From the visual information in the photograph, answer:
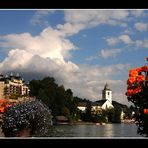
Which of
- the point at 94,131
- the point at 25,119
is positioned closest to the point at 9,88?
the point at 94,131

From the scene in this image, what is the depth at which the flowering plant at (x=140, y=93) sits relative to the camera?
16.3 feet

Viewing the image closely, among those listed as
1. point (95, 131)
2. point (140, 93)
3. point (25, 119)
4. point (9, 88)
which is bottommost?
point (95, 131)

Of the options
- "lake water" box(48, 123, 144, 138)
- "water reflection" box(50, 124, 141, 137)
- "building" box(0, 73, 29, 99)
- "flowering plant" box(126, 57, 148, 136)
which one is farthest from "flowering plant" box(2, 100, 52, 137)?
"water reflection" box(50, 124, 141, 137)

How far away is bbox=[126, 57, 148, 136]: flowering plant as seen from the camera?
4977mm

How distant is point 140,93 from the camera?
16.5 ft

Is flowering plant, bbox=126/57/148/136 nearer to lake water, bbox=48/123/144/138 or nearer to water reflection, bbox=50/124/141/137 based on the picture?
lake water, bbox=48/123/144/138

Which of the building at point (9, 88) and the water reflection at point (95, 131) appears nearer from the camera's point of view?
the building at point (9, 88)

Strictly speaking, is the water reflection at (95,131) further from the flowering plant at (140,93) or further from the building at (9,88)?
the flowering plant at (140,93)

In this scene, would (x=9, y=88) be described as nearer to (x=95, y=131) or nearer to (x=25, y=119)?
(x=95, y=131)

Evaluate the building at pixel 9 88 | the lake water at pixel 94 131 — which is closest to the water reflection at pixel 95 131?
the lake water at pixel 94 131
